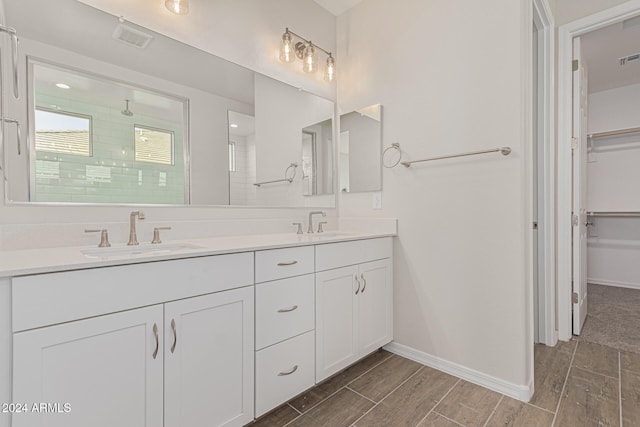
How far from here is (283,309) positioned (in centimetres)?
149

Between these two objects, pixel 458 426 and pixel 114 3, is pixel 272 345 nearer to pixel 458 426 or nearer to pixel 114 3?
pixel 458 426

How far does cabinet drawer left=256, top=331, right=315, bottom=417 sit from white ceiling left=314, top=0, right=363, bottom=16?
2.46m

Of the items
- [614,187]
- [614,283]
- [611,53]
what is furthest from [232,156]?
[614,283]

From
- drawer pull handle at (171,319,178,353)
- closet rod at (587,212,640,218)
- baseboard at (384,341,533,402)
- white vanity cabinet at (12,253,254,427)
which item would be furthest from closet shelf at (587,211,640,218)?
drawer pull handle at (171,319,178,353)

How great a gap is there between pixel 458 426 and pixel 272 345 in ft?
3.10

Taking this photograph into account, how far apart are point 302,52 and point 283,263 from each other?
1695mm

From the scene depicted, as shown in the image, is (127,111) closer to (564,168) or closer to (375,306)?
(375,306)

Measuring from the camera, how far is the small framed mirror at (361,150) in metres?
2.31

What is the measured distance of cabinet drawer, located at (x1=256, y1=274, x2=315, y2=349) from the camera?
141 cm

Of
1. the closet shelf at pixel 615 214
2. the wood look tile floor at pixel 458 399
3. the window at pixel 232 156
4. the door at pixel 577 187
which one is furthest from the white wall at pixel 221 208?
the closet shelf at pixel 615 214

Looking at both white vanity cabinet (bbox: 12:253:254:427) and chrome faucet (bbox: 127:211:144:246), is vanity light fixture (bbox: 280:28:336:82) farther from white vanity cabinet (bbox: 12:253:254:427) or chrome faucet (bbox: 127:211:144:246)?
white vanity cabinet (bbox: 12:253:254:427)

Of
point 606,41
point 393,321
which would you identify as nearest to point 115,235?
point 393,321

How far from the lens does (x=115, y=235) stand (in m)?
1.49

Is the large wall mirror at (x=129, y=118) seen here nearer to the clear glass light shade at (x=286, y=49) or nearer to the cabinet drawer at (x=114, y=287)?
the clear glass light shade at (x=286, y=49)
